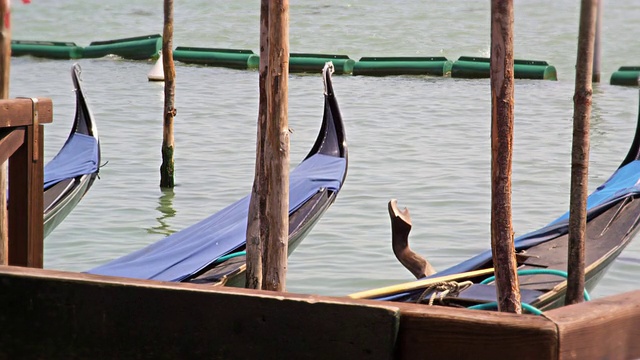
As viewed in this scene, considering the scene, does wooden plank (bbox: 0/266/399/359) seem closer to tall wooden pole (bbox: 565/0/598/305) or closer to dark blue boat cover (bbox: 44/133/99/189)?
tall wooden pole (bbox: 565/0/598/305)

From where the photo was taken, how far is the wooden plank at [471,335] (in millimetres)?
1736

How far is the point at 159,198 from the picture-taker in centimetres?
719

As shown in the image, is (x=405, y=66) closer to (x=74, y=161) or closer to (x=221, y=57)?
(x=221, y=57)

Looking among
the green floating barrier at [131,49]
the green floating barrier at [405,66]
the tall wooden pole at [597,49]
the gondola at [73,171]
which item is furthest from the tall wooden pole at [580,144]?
the green floating barrier at [131,49]

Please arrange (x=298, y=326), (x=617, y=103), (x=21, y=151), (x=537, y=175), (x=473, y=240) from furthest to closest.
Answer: (x=617, y=103), (x=537, y=175), (x=473, y=240), (x=21, y=151), (x=298, y=326)

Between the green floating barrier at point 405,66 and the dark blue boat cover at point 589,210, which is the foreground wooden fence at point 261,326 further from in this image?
the green floating barrier at point 405,66

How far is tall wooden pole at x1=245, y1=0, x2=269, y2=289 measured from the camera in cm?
342

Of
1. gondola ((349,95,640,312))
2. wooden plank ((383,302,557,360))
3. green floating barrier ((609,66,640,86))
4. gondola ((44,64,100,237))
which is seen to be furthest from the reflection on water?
green floating barrier ((609,66,640,86))

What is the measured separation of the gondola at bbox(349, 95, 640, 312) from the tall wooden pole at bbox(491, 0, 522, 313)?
0.66 feet

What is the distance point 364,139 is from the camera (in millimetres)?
10039

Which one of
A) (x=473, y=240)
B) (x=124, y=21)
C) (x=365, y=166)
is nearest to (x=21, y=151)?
(x=473, y=240)

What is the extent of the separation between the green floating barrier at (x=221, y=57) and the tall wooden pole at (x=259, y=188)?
12642 mm

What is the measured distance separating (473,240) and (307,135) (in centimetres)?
427

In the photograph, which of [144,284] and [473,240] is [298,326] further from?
[473,240]
